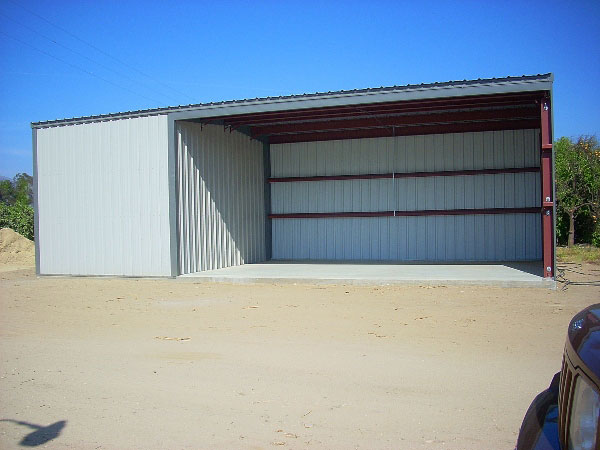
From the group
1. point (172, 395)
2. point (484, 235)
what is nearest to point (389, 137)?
point (484, 235)

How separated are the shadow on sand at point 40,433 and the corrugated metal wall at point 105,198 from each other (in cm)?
950

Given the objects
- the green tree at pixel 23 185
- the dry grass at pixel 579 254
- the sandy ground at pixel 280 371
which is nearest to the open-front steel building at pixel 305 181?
the dry grass at pixel 579 254

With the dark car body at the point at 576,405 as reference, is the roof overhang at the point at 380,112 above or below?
above

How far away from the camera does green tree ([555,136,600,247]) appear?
64.4 feet

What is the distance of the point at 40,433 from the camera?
415 cm

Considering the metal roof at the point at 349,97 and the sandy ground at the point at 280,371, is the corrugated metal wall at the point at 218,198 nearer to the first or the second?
the metal roof at the point at 349,97

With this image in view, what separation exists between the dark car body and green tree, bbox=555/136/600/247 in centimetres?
1955

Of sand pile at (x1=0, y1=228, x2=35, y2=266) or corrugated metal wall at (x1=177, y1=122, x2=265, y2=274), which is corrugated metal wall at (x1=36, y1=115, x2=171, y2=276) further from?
sand pile at (x1=0, y1=228, x2=35, y2=266)

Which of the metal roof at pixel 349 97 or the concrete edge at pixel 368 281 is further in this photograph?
the metal roof at pixel 349 97

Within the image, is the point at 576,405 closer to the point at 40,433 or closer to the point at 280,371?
the point at 40,433

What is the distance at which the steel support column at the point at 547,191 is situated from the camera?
11.5 metres

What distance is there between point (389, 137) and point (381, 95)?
18.6ft

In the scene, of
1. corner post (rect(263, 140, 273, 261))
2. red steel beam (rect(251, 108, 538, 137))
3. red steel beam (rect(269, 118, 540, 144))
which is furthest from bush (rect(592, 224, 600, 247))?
corner post (rect(263, 140, 273, 261))

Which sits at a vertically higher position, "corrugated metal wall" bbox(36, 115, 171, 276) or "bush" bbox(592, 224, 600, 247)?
"corrugated metal wall" bbox(36, 115, 171, 276)
